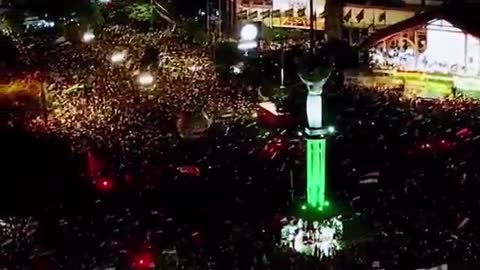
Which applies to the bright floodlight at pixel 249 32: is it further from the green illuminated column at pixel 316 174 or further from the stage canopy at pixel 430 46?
the green illuminated column at pixel 316 174

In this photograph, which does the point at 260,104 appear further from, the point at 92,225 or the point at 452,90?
the point at 92,225

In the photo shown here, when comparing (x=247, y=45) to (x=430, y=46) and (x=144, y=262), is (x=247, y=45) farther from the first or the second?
(x=144, y=262)

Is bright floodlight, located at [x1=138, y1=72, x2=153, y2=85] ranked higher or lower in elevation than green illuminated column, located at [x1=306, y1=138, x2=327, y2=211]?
higher

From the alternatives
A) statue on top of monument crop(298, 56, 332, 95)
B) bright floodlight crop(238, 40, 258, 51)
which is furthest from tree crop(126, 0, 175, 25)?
statue on top of monument crop(298, 56, 332, 95)

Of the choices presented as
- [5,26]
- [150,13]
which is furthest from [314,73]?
[5,26]

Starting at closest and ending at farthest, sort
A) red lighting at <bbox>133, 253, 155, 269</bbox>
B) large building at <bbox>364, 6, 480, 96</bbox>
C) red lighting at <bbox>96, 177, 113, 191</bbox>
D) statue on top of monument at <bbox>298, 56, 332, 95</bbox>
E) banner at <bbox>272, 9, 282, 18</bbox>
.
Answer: red lighting at <bbox>133, 253, 155, 269</bbox> → statue on top of monument at <bbox>298, 56, 332, 95</bbox> → red lighting at <bbox>96, 177, 113, 191</bbox> → large building at <bbox>364, 6, 480, 96</bbox> → banner at <bbox>272, 9, 282, 18</bbox>

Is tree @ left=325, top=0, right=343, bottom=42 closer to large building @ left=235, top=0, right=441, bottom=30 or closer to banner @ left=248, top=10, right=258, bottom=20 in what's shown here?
large building @ left=235, top=0, right=441, bottom=30
